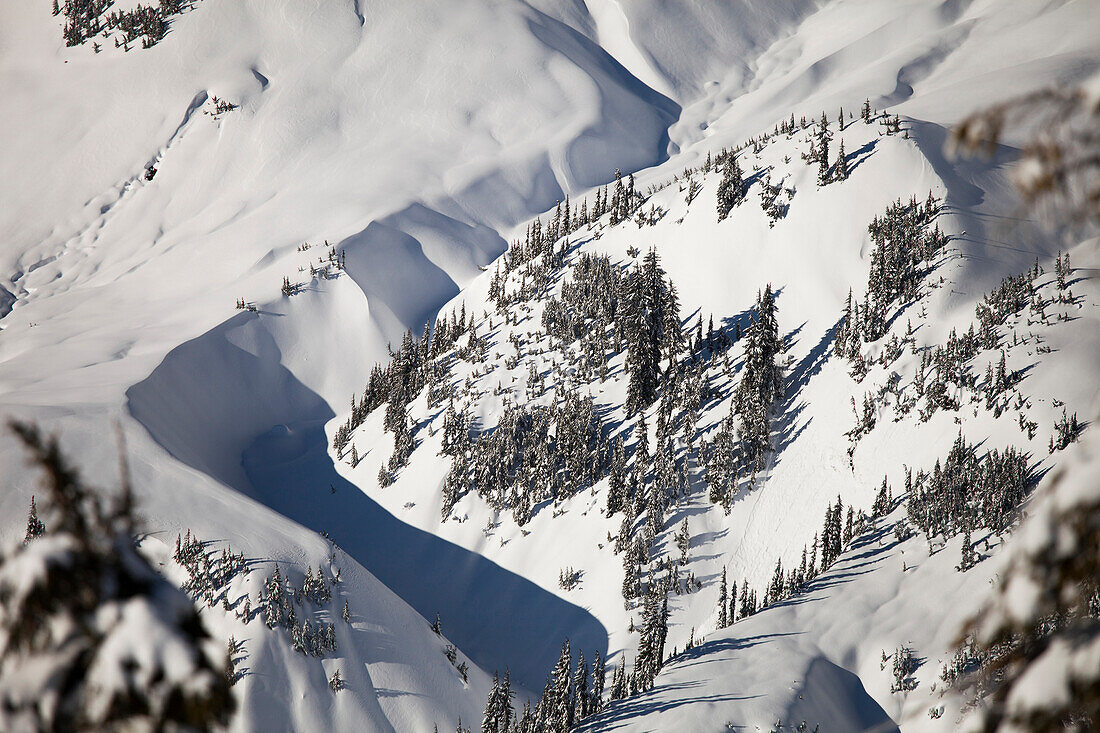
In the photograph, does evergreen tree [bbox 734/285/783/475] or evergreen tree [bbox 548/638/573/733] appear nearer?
evergreen tree [bbox 548/638/573/733]

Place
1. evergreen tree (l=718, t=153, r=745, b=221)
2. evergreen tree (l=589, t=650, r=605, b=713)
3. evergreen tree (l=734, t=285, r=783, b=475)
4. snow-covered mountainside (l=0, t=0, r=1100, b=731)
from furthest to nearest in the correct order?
evergreen tree (l=718, t=153, r=745, b=221), evergreen tree (l=734, t=285, r=783, b=475), snow-covered mountainside (l=0, t=0, r=1100, b=731), evergreen tree (l=589, t=650, r=605, b=713)

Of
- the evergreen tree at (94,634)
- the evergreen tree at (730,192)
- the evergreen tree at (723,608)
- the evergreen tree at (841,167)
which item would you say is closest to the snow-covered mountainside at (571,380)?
the evergreen tree at (730,192)

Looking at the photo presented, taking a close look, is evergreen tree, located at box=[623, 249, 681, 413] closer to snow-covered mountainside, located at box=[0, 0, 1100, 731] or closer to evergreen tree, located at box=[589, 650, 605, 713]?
snow-covered mountainside, located at box=[0, 0, 1100, 731]

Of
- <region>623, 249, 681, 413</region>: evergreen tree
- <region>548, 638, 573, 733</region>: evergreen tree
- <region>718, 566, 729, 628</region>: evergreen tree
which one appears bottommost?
<region>548, 638, 573, 733</region>: evergreen tree

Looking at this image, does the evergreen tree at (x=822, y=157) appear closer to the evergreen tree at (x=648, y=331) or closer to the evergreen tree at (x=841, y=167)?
the evergreen tree at (x=841, y=167)

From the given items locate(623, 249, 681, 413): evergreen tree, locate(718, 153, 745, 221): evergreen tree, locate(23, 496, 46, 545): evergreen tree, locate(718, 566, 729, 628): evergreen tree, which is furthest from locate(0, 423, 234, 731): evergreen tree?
locate(718, 153, 745, 221): evergreen tree

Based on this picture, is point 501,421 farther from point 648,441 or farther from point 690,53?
point 690,53

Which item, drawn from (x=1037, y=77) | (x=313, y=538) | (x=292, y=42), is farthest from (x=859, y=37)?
(x=313, y=538)

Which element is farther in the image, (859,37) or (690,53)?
(690,53)
